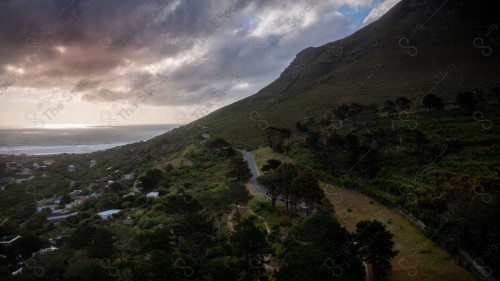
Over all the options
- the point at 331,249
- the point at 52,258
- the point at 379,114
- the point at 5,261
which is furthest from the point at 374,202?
the point at 379,114

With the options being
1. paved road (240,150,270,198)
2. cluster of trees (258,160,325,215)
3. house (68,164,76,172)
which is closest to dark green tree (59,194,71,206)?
paved road (240,150,270,198)

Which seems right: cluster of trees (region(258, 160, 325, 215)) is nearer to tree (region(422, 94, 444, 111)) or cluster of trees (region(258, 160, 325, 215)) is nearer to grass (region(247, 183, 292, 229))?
grass (region(247, 183, 292, 229))

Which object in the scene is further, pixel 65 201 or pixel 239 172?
pixel 65 201

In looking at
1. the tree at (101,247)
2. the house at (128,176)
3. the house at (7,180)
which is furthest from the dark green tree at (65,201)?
the tree at (101,247)

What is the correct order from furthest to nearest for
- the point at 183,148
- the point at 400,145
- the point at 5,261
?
the point at 183,148
the point at 400,145
the point at 5,261

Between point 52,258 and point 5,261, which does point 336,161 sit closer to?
point 52,258

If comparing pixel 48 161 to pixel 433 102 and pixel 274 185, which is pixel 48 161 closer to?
pixel 274 185

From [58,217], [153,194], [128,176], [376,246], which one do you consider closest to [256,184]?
[153,194]
